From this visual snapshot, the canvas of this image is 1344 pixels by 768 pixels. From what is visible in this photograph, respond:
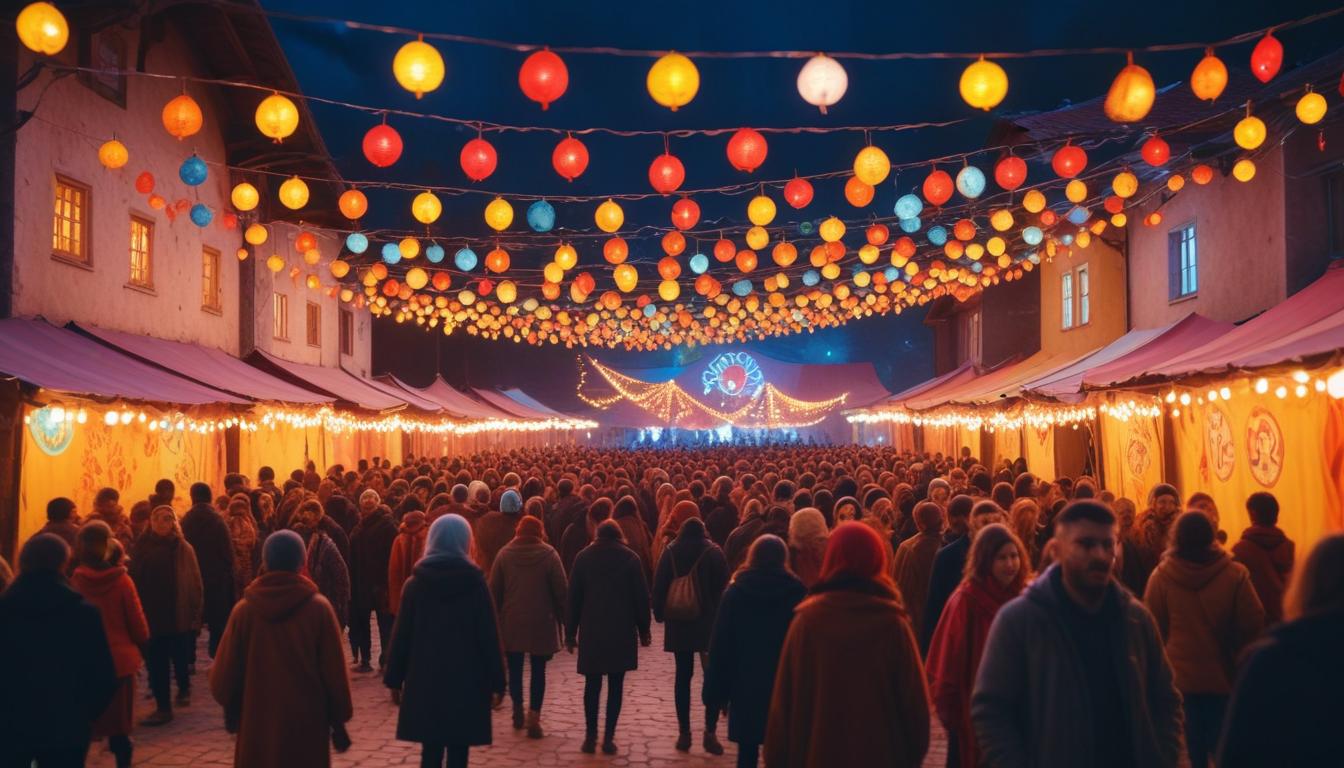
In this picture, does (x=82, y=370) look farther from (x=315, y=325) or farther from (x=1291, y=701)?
(x=315, y=325)

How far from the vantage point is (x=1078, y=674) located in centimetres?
378

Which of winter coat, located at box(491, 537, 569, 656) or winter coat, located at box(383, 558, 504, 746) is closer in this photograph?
winter coat, located at box(383, 558, 504, 746)

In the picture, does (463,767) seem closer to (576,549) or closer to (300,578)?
(300,578)

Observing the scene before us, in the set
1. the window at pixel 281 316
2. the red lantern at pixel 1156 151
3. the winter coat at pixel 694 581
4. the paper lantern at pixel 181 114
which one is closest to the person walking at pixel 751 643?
the winter coat at pixel 694 581

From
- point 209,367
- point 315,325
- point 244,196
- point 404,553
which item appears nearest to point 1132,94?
point 404,553

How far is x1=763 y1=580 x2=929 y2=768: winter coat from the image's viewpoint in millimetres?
4711

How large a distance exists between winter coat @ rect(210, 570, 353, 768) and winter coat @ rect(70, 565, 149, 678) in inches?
72.2

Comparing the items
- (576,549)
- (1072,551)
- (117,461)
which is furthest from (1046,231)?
(1072,551)

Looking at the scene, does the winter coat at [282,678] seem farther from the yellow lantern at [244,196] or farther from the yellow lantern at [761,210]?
the yellow lantern at [244,196]

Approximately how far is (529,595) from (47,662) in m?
3.70

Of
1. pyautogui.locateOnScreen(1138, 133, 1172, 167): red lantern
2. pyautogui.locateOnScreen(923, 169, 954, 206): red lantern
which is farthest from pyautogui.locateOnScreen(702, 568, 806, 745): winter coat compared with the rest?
pyautogui.locateOnScreen(1138, 133, 1172, 167): red lantern

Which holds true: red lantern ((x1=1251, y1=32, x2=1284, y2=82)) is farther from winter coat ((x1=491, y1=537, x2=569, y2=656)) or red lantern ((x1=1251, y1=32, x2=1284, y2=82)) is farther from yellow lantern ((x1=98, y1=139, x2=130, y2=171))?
yellow lantern ((x1=98, y1=139, x2=130, y2=171))

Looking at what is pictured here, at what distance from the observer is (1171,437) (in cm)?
1503

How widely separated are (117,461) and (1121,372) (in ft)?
42.3
